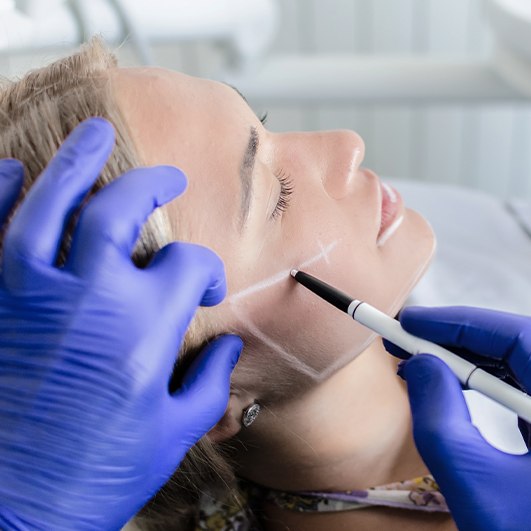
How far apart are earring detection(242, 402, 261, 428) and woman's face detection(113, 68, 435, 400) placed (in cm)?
3

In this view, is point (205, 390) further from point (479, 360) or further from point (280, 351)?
point (479, 360)

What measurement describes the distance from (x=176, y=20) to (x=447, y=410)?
1.09 metres

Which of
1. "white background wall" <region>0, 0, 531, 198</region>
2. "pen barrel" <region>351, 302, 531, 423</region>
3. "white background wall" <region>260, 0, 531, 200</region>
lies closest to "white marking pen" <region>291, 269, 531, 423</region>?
"pen barrel" <region>351, 302, 531, 423</region>

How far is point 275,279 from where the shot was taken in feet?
3.11

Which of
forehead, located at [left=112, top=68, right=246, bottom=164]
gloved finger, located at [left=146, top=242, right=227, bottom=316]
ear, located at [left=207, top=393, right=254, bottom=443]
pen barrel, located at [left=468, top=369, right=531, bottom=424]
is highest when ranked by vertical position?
forehead, located at [left=112, top=68, right=246, bottom=164]

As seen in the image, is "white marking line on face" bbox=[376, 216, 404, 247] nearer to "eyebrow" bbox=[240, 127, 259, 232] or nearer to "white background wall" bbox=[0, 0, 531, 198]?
"eyebrow" bbox=[240, 127, 259, 232]

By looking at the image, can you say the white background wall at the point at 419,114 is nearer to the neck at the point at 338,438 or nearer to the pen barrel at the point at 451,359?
the neck at the point at 338,438

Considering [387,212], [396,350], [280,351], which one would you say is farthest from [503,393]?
[387,212]

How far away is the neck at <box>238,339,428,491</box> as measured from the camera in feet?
3.44

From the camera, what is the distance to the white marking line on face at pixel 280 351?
94 centimetres

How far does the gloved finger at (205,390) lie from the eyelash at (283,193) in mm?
189

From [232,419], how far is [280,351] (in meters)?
0.12

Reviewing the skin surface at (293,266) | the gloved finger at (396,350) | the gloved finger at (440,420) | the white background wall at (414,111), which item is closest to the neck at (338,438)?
the skin surface at (293,266)

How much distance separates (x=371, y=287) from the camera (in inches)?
39.2
